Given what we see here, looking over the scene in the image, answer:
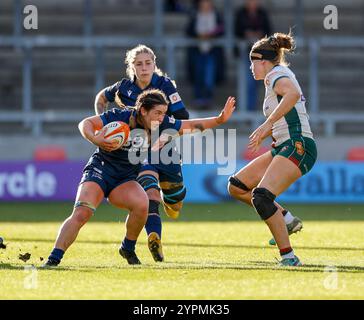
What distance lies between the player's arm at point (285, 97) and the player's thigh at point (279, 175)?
422 millimetres

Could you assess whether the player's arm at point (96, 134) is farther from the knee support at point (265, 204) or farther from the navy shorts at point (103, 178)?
the knee support at point (265, 204)

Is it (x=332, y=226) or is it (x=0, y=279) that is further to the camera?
(x=332, y=226)

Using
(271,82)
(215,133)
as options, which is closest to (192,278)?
(271,82)

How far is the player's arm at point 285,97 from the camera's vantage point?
30.7 feet

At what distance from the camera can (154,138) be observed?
988 centimetres

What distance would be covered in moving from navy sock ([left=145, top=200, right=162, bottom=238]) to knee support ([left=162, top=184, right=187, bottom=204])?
0.44m

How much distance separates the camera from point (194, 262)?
9891 millimetres

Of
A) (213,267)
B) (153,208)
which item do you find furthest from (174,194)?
(213,267)

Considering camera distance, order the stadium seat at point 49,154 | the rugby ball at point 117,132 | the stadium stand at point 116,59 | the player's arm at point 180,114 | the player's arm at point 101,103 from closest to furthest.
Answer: the rugby ball at point 117,132 < the player's arm at point 180,114 < the player's arm at point 101,103 < the stadium seat at point 49,154 < the stadium stand at point 116,59

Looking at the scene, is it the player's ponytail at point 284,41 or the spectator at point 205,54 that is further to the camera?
the spectator at point 205,54

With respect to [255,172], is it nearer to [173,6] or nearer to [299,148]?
[299,148]

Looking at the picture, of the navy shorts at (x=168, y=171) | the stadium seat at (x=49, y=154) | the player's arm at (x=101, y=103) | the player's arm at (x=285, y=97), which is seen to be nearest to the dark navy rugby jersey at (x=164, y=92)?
the player's arm at (x=101, y=103)

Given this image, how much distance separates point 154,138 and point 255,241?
2.79 meters
